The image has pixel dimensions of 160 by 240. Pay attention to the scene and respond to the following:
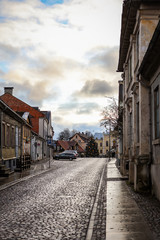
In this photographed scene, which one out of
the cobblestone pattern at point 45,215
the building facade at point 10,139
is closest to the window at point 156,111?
the cobblestone pattern at point 45,215

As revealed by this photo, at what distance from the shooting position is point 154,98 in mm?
12695

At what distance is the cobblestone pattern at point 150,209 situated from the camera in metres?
7.46

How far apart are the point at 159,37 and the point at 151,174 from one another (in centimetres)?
515

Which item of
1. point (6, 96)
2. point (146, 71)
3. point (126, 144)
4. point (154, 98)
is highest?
point (6, 96)

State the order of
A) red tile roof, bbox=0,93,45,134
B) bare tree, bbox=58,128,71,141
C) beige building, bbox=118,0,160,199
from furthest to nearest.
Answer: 1. bare tree, bbox=58,128,71,141
2. red tile roof, bbox=0,93,45,134
3. beige building, bbox=118,0,160,199

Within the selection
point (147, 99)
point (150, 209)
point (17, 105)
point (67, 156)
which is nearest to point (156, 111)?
point (147, 99)

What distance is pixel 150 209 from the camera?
9.75 m

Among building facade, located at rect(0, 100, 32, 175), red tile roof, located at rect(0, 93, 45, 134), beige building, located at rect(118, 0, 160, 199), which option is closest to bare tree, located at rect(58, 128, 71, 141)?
red tile roof, located at rect(0, 93, 45, 134)

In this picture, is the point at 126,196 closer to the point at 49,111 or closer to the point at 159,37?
the point at 159,37

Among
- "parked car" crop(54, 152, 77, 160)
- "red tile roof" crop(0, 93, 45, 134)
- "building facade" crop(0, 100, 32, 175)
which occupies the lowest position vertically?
"parked car" crop(54, 152, 77, 160)

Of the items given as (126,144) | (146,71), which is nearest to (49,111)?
(126,144)

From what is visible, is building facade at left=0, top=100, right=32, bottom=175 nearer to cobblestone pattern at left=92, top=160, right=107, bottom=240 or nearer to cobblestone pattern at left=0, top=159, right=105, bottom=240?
cobblestone pattern at left=0, top=159, right=105, bottom=240

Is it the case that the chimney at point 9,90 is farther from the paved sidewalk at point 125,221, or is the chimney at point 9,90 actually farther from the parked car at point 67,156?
the paved sidewalk at point 125,221

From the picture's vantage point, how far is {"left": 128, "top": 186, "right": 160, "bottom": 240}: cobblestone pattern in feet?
24.5
